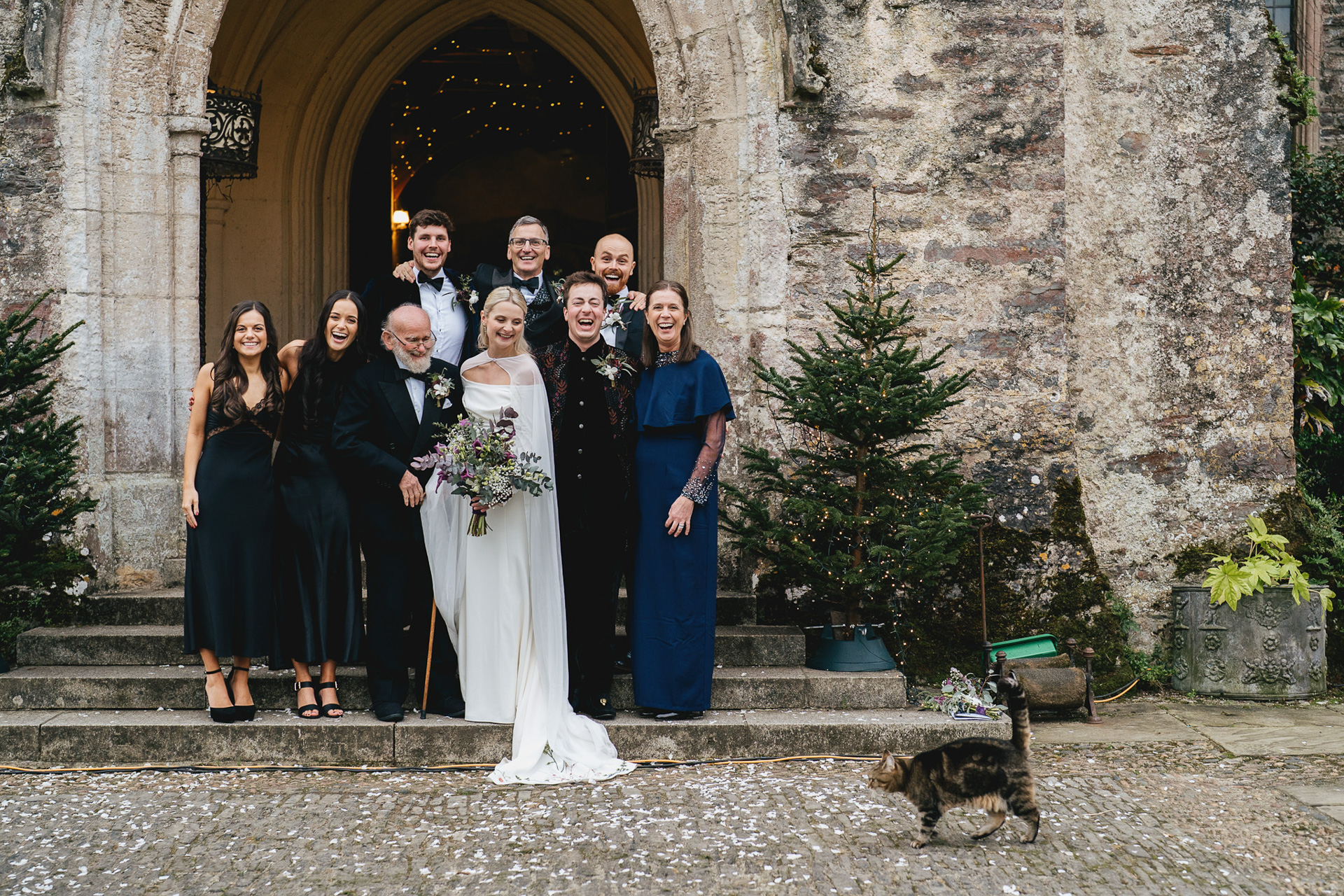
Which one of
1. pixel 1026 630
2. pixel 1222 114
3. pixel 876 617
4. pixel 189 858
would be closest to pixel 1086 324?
pixel 1222 114

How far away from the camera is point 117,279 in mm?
6156

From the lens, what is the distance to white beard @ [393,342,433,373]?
490 centimetres

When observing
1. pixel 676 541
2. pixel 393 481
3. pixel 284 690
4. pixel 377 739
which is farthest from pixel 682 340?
pixel 284 690

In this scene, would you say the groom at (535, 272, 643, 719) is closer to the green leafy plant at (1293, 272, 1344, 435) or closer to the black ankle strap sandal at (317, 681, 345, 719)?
the black ankle strap sandal at (317, 681, 345, 719)

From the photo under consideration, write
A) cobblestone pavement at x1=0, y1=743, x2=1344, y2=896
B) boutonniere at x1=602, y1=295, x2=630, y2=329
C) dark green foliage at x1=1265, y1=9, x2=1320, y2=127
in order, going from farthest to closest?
1. dark green foliage at x1=1265, y1=9, x2=1320, y2=127
2. boutonniere at x1=602, y1=295, x2=630, y2=329
3. cobblestone pavement at x1=0, y1=743, x2=1344, y2=896

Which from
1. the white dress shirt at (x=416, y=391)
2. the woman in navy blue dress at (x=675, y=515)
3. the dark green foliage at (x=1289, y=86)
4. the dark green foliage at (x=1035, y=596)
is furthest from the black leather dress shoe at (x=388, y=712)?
the dark green foliage at (x=1289, y=86)

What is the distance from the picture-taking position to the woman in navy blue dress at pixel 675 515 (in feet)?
16.0

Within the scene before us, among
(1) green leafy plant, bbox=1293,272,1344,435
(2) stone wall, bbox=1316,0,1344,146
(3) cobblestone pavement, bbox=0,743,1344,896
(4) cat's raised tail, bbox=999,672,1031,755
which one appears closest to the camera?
(3) cobblestone pavement, bbox=0,743,1344,896

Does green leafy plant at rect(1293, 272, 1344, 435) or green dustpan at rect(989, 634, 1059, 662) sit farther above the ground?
green leafy plant at rect(1293, 272, 1344, 435)

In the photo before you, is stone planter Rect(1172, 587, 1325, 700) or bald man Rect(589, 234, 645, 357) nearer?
bald man Rect(589, 234, 645, 357)

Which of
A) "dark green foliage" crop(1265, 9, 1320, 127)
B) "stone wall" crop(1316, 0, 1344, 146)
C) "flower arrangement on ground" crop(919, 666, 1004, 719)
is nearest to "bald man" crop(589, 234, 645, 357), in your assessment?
"flower arrangement on ground" crop(919, 666, 1004, 719)

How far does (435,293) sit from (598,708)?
2.14m

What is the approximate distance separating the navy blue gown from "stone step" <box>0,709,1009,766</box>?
0.18 metres

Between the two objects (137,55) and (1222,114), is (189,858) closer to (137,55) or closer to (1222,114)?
(137,55)
